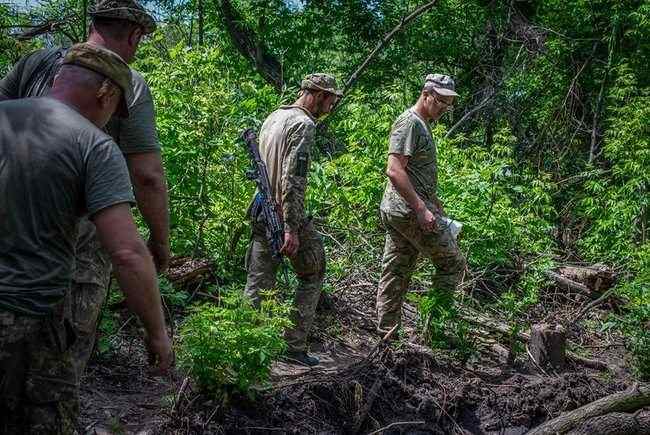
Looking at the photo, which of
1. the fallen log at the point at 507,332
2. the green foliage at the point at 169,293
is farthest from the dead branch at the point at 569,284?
the green foliage at the point at 169,293

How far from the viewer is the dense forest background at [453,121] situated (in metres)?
6.78

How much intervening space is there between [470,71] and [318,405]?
11.2 meters

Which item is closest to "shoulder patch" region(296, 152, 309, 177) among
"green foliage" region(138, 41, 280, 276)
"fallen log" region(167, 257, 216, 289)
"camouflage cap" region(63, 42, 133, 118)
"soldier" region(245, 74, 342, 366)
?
"soldier" region(245, 74, 342, 366)

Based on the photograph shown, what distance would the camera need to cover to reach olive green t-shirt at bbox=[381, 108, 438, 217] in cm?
615

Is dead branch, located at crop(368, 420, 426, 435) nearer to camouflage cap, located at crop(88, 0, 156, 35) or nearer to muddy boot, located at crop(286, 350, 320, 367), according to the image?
muddy boot, located at crop(286, 350, 320, 367)

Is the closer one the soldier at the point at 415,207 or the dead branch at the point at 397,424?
the dead branch at the point at 397,424

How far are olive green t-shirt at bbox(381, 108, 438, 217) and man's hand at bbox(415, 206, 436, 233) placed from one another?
0.47 ft

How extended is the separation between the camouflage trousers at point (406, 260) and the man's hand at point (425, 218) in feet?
0.31

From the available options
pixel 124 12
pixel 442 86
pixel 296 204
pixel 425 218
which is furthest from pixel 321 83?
pixel 124 12

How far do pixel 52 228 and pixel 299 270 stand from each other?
3388 millimetres

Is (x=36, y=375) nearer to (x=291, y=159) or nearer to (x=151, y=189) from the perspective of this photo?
(x=151, y=189)

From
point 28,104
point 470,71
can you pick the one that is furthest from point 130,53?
point 470,71

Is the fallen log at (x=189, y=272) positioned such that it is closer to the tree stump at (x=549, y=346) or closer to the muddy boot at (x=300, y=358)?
the muddy boot at (x=300, y=358)

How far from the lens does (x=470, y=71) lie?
15.3m
